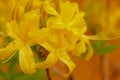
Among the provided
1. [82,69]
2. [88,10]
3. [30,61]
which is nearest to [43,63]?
[30,61]

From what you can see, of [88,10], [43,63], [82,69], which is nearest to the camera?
[43,63]

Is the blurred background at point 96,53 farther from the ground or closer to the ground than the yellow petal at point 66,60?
closer to the ground

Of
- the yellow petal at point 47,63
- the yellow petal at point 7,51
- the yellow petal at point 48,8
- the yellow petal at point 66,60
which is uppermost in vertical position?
the yellow petal at point 48,8

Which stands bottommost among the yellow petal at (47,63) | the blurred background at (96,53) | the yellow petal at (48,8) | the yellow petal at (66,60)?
the blurred background at (96,53)

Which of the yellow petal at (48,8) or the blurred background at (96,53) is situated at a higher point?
the yellow petal at (48,8)

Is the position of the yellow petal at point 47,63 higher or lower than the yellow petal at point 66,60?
higher

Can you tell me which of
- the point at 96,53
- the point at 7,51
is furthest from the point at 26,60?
the point at 96,53

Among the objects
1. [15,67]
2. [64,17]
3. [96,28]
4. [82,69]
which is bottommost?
[82,69]

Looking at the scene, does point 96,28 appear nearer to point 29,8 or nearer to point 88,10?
point 88,10
